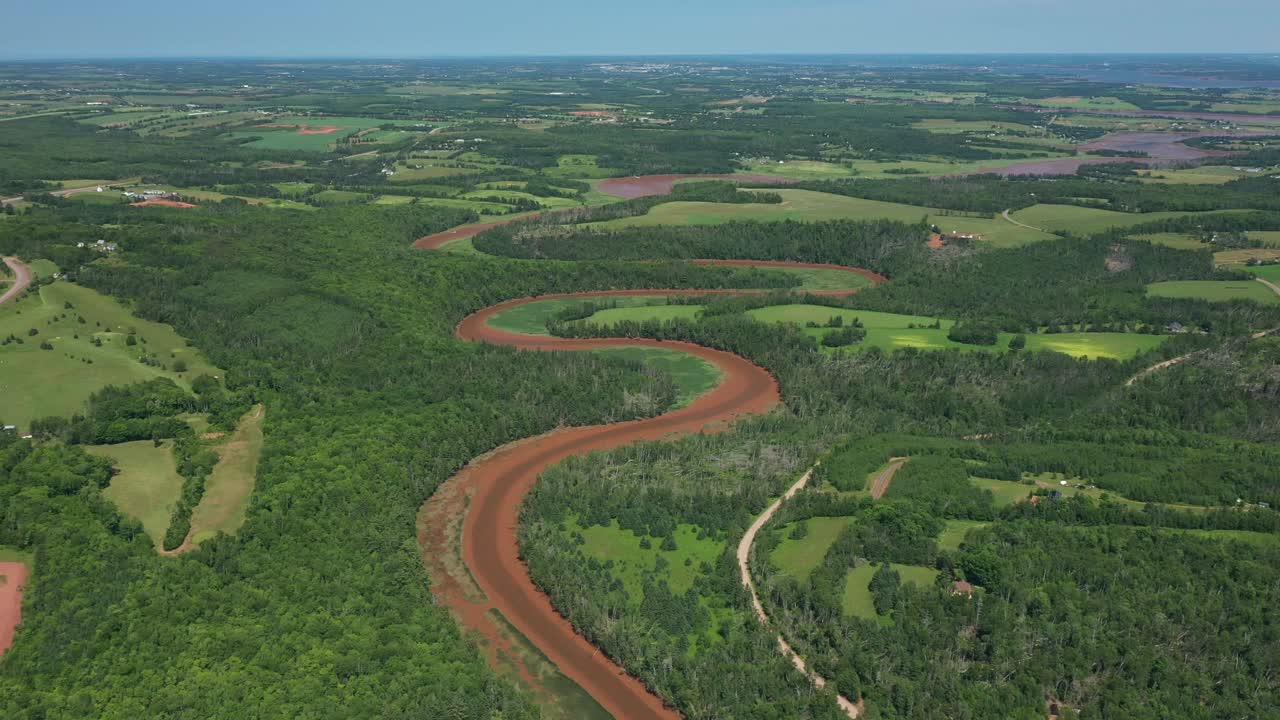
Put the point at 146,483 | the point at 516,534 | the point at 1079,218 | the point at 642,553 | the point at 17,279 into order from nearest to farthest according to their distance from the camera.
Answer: the point at 642,553 → the point at 516,534 → the point at 146,483 → the point at 17,279 → the point at 1079,218

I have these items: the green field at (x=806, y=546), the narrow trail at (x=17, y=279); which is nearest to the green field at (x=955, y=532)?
the green field at (x=806, y=546)

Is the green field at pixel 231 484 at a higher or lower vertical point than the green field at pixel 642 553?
higher

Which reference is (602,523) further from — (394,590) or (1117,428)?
(1117,428)

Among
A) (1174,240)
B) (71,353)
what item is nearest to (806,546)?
(71,353)

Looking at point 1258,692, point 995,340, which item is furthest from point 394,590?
point 995,340

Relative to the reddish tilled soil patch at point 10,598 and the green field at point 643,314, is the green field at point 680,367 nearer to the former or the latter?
the green field at point 643,314

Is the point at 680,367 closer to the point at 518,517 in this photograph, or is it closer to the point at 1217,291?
the point at 518,517
